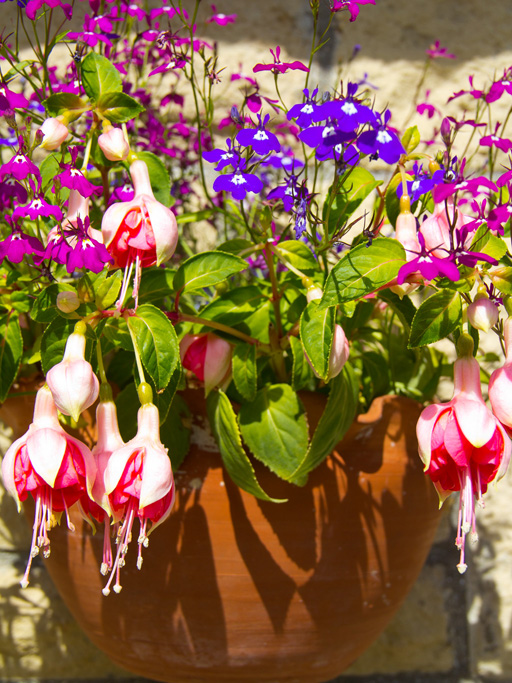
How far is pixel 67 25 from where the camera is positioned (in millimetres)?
913

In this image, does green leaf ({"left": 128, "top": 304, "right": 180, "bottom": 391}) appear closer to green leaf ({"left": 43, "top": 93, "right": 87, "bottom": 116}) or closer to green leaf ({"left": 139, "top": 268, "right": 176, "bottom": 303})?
green leaf ({"left": 139, "top": 268, "right": 176, "bottom": 303})

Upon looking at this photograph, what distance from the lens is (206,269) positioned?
53cm

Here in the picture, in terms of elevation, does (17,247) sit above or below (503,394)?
above

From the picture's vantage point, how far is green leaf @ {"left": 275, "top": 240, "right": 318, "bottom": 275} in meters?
0.55

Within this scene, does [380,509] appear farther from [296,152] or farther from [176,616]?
[296,152]

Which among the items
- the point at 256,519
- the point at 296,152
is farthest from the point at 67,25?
the point at 256,519

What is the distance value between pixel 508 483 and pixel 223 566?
45cm

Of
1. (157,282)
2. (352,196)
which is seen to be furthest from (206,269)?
(352,196)

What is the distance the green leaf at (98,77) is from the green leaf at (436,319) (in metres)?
0.29

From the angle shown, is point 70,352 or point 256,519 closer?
point 70,352

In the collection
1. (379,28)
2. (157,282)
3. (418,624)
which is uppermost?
(379,28)

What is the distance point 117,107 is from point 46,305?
0.16 meters

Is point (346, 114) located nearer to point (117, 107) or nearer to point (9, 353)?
point (117, 107)

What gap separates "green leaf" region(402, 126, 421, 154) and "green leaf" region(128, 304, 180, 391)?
0.80 feet
